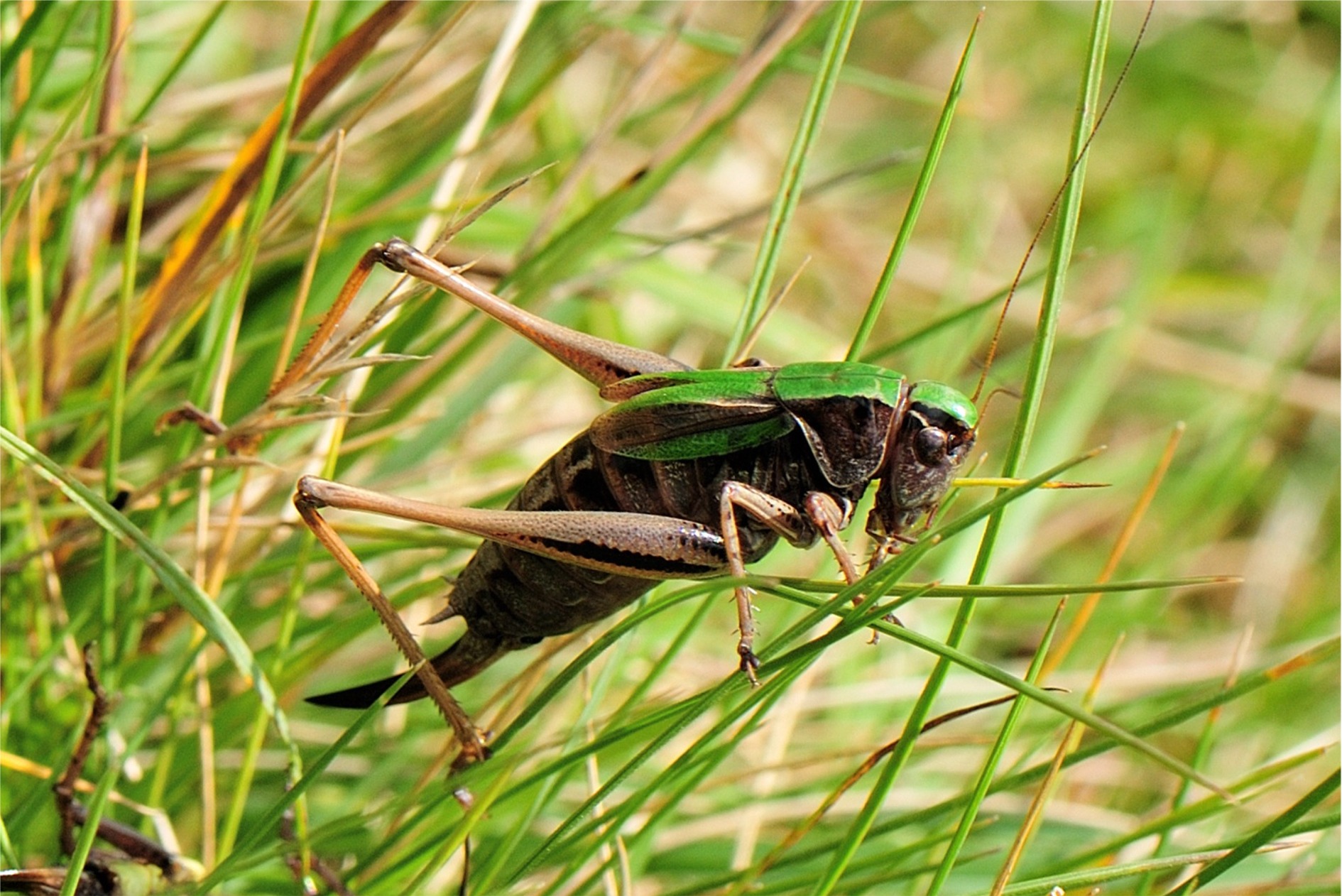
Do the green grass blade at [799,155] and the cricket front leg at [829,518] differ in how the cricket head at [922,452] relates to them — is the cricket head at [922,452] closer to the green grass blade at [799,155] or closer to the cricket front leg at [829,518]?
the cricket front leg at [829,518]

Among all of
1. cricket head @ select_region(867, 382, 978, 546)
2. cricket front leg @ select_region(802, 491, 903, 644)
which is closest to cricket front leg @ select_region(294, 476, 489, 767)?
cricket front leg @ select_region(802, 491, 903, 644)

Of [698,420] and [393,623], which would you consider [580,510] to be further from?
[393,623]

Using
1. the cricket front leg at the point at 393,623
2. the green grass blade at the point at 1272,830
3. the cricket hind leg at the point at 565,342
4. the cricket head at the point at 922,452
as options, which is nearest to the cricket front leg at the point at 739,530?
the cricket head at the point at 922,452

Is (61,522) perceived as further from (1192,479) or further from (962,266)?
(1192,479)

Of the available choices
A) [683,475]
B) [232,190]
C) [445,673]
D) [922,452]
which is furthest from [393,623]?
[232,190]

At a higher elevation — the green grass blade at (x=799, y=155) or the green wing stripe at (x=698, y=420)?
the green grass blade at (x=799, y=155)

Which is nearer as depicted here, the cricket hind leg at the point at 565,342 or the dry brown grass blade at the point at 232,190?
the cricket hind leg at the point at 565,342

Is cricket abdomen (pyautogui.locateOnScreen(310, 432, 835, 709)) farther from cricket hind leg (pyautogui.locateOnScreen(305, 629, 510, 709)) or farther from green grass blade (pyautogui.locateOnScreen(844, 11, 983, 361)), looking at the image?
green grass blade (pyautogui.locateOnScreen(844, 11, 983, 361))
